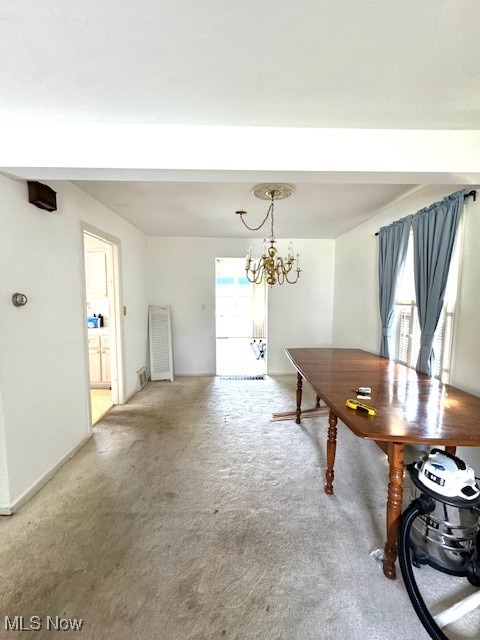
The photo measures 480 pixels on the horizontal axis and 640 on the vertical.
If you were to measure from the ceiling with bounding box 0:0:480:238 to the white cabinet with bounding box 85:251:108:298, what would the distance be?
2.16 metres

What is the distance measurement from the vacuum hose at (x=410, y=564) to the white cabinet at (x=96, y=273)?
3.77 m

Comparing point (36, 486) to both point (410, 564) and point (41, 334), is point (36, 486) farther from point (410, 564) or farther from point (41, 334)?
point (410, 564)

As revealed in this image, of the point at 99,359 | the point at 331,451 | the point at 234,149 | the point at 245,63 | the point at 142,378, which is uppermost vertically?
the point at 245,63

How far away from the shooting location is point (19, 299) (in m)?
1.80

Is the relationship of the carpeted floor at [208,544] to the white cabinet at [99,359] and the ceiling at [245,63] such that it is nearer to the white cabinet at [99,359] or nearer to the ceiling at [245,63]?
the white cabinet at [99,359]

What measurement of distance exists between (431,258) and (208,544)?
8.46ft

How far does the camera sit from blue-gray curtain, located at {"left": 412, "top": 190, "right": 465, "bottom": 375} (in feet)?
6.70

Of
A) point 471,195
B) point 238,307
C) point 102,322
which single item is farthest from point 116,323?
point 238,307

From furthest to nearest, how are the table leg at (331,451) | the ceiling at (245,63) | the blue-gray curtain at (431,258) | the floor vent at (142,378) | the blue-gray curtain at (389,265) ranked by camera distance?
the floor vent at (142,378)
the blue-gray curtain at (389,265)
the blue-gray curtain at (431,258)
the table leg at (331,451)
the ceiling at (245,63)

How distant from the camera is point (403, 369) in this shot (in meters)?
2.42

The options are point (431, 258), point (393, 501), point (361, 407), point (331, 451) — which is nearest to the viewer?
point (393, 501)

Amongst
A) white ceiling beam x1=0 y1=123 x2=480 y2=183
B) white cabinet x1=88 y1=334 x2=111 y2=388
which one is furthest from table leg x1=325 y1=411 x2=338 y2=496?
white cabinet x1=88 y1=334 x2=111 y2=388

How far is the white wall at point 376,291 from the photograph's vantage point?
1905 mm

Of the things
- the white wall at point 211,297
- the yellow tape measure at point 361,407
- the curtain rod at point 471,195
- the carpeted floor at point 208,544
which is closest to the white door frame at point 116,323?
the carpeted floor at point 208,544
